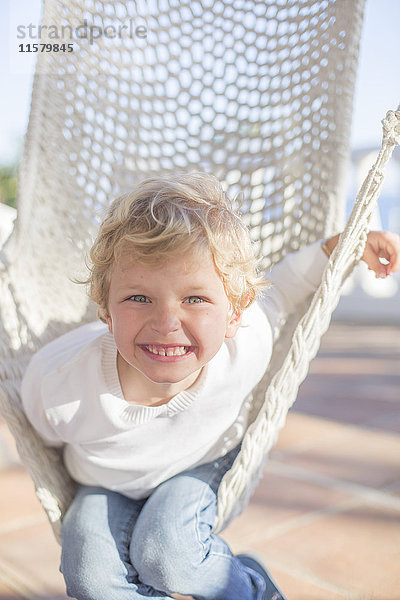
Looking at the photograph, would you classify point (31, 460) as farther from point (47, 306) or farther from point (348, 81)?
point (348, 81)

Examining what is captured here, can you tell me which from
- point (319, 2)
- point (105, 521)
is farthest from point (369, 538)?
point (319, 2)

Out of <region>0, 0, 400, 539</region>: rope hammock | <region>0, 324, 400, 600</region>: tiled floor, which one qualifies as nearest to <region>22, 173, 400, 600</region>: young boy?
<region>0, 0, 400, 539</region>: rope hammock

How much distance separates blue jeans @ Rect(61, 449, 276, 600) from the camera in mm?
798

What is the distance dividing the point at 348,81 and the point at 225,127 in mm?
235

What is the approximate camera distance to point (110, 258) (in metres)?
0.75

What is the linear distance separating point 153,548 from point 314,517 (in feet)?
2.02

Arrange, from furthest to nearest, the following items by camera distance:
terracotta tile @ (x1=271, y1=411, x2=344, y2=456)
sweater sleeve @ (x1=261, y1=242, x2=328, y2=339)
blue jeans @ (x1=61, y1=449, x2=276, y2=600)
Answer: terracotta tile @ (x1=271, y1=411, x2=344, y2=456) < sweater sleeve @ (x1=261, y1=242, x2=328, y2=339) < blue jeans @ (x1=61, y1=449, x2=276, y2=600)

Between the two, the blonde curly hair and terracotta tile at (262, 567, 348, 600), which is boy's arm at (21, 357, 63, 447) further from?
terracotta tile at (262, 567, 348, 600)

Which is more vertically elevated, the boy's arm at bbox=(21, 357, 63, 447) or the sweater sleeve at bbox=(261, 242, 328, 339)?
the sweater sleeve at bbox=(261, 242, 328, 339)

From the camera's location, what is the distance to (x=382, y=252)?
89 centimetres

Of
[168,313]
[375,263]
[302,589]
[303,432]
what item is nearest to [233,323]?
[168,313]

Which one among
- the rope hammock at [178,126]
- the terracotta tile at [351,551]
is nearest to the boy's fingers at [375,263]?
the rope hammock at [178,126]

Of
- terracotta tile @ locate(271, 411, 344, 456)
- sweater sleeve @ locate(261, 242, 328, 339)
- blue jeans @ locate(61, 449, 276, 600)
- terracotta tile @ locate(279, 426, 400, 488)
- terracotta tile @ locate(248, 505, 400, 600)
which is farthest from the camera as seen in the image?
terracotta tile @ locate(271, 411, 344, 456)

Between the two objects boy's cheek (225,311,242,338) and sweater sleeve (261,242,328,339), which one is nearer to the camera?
boy's cheek (225,311,242,338)
